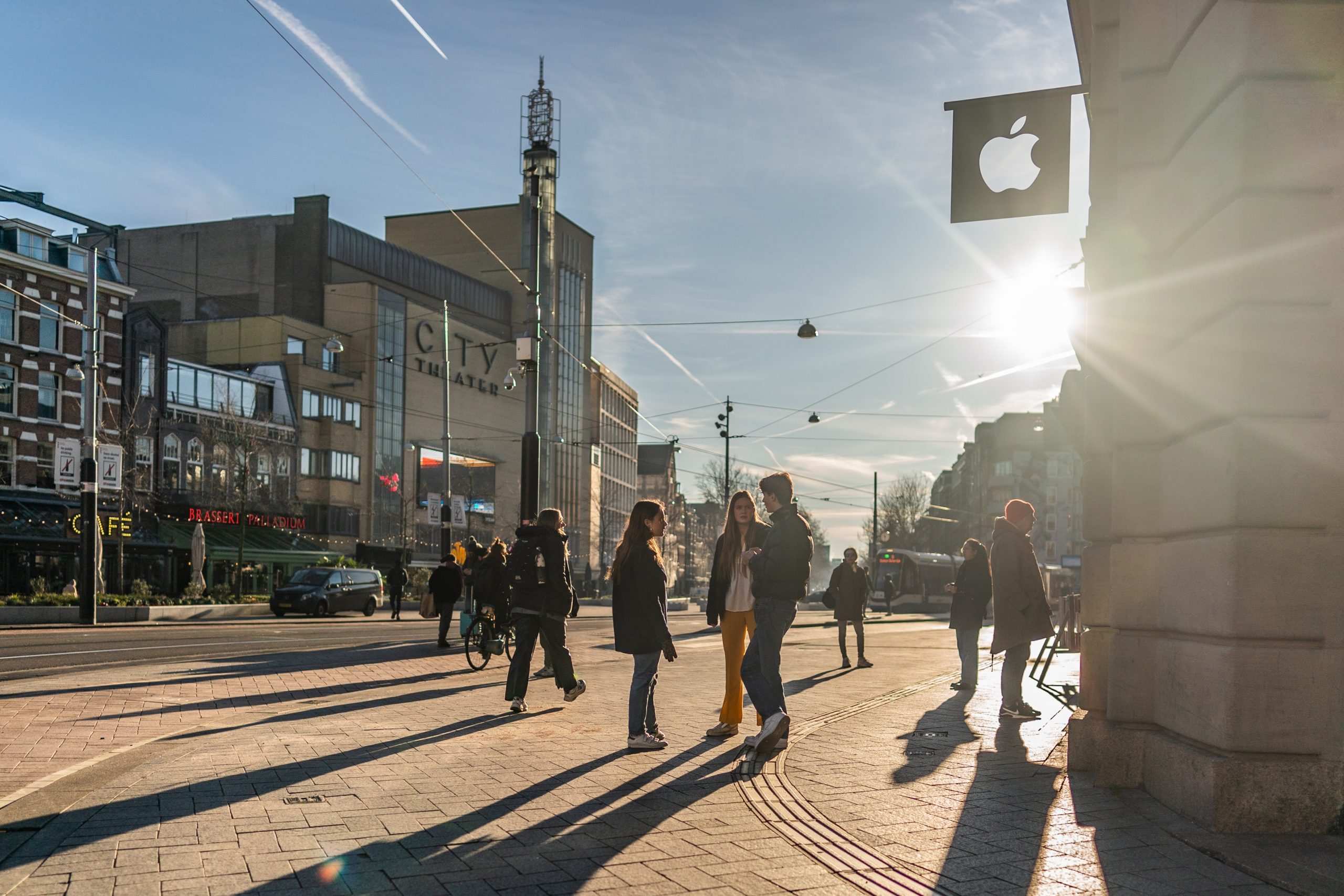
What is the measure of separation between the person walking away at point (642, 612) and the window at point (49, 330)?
124 feet

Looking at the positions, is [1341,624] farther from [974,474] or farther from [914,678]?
[974,474]

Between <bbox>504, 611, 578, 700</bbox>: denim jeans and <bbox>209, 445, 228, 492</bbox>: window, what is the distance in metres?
41.5

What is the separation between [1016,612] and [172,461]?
44.1 metres

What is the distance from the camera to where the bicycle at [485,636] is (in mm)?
13820

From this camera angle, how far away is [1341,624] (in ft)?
17.3

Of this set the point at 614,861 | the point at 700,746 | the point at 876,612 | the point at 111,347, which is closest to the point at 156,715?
the point at 700,746

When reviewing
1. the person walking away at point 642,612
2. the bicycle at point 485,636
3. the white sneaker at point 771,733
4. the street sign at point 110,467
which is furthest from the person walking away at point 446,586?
the street sign at point 110,467

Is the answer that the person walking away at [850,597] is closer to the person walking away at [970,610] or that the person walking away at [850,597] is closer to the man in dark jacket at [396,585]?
the person walking away at [970,610]

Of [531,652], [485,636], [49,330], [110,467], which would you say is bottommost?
Answer: [485,636]

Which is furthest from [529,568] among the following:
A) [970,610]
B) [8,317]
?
[8,317]

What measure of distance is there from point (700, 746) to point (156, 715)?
457 cm

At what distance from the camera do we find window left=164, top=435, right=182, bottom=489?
155 feet

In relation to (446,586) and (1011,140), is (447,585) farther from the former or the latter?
(1011,140)

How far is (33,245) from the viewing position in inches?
1556
